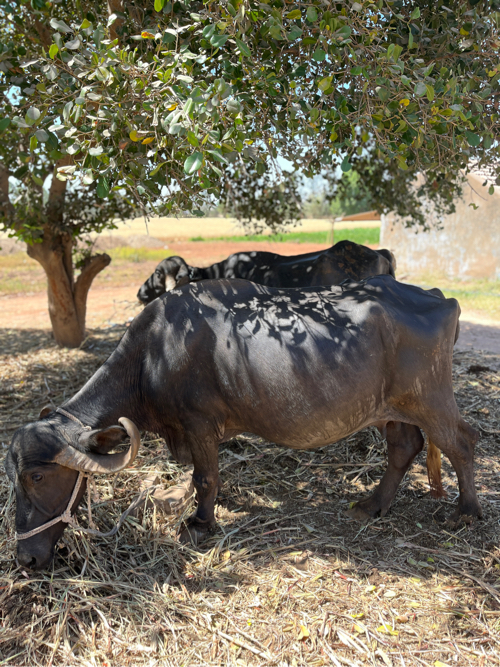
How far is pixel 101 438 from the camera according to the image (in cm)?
338

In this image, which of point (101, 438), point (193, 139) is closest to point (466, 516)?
point (101, 438)

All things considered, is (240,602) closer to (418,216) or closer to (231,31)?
(231,31)

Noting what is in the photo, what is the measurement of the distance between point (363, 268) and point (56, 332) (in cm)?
527

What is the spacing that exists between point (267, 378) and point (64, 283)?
18.6ft

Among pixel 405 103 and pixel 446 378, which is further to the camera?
pixel 446 378

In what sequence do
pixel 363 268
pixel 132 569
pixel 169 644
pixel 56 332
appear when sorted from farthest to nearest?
pixel 56 332 → pixel 363 268 → pixel 132 569 → pixel 169 644

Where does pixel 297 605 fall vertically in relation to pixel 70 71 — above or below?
below

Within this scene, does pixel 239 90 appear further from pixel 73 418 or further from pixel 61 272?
pixel 61 272

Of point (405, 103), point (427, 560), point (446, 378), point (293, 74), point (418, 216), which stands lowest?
point (427, 560)

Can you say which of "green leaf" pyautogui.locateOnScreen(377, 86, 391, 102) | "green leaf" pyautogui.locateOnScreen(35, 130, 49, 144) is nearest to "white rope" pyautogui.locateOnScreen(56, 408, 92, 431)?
"green leaf" pyautogui.locateOnScreen(35, 130, 49, 144)

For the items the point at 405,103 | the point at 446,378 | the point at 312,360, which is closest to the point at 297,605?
the point at 312,360

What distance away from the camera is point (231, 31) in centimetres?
325

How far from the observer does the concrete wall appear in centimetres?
1582

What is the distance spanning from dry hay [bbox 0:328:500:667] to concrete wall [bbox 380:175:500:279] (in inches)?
486
